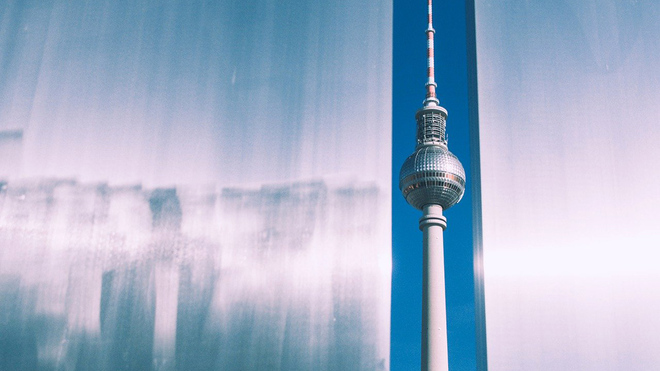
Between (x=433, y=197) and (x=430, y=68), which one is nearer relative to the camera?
(x=433, y=197)

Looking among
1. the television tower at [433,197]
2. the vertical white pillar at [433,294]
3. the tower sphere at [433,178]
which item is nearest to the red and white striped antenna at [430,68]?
the television tower at [433,197]

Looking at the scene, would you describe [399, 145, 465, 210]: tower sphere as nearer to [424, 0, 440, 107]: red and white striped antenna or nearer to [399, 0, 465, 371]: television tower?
[399, 0, 465, 371]: television tower

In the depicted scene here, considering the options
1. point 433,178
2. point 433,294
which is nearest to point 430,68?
point 433,178

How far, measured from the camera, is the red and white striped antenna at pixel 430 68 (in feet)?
247

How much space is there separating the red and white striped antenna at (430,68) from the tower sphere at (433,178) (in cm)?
798

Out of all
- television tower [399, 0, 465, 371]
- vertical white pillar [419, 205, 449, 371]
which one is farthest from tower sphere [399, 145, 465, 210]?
vertical white pillar [419, 205, 449, 371]

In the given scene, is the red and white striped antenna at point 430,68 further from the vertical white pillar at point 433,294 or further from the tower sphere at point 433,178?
the vertical white pillar at point 433,294

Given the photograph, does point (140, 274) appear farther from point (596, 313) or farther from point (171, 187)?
point (596, 313)

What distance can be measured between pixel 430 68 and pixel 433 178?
58.3ft

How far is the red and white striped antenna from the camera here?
247ft

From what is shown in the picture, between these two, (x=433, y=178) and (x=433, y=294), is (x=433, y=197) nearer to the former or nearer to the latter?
(x=433, y=178)

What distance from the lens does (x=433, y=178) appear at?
6669 cm

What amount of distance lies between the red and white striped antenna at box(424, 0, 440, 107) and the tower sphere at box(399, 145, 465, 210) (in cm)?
798

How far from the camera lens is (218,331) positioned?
168ft
